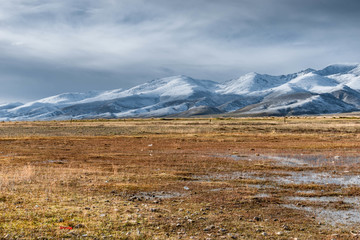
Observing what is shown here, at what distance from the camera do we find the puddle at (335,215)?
14094 millimetres

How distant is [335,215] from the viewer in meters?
15.1

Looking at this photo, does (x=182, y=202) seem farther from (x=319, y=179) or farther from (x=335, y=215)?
(x=319, y=179)

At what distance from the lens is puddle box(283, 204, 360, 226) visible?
555 inches

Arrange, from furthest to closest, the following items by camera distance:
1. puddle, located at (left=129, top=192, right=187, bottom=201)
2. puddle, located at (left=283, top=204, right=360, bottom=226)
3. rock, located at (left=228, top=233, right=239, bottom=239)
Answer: puddle, located at (left=129, top=192, right=187, bottom=201) < puddle, located at (left=283, top=204, right=360, bottom=226) < rock, located at (left=228, top=233, right=239, bottom=239)

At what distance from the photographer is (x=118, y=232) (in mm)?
12414

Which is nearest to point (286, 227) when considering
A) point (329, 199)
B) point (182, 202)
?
point (182, 202)

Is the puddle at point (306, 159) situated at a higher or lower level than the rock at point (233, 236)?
lower

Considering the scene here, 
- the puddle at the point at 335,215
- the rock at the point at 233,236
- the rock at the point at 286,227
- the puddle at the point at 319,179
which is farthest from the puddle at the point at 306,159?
the rock at the point at 233,236

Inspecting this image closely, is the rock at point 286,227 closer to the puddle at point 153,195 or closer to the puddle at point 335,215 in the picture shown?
the puddle at point 335,215

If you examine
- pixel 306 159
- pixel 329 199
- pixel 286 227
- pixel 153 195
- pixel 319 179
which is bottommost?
pixel 306 159

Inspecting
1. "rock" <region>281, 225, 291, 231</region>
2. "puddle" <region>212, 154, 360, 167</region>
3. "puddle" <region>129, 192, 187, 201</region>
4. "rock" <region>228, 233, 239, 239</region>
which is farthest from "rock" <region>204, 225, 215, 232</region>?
"puddle" <region>212, 154, 360, 167</region>

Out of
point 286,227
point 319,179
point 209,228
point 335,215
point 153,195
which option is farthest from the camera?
point 319,179

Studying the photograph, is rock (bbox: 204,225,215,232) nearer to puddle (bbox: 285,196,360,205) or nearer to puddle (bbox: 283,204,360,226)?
puddle (bbox: 283,204,360,226)

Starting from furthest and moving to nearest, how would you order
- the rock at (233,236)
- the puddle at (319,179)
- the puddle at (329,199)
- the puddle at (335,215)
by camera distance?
1. the puddle at (319,179)
2. the puddle at (329,199)
3. the puddle at (335,215)
4. the rock at (233,236)
